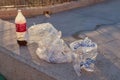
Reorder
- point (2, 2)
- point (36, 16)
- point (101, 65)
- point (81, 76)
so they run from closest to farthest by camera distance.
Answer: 1. point (81, 76)
2. point (101, 65)
3. point (36, 16)
4. point (2, 2)

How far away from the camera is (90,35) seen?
455cm

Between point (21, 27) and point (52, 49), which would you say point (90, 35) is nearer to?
point (21, 27)

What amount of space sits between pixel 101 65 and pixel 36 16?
3.43 m

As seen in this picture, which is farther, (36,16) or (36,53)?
(36,16)

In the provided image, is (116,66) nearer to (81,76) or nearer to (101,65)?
(101,65)

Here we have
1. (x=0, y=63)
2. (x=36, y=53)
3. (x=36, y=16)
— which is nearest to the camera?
(x=36, y=53)

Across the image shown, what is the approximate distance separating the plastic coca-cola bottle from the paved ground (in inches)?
3.6

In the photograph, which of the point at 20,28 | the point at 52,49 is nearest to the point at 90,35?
the point at 20,28

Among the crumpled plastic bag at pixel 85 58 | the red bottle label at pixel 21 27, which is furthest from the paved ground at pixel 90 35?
the red bottle label at pixel 21 27

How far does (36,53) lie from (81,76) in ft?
2.32

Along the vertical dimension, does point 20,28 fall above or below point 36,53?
above

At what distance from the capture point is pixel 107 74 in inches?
114

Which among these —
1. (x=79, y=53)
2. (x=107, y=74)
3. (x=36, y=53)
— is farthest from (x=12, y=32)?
(x=107, y=74)

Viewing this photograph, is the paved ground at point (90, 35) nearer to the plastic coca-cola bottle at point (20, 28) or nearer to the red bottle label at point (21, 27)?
the plastic coca-cola bottle at point (20, 28)
